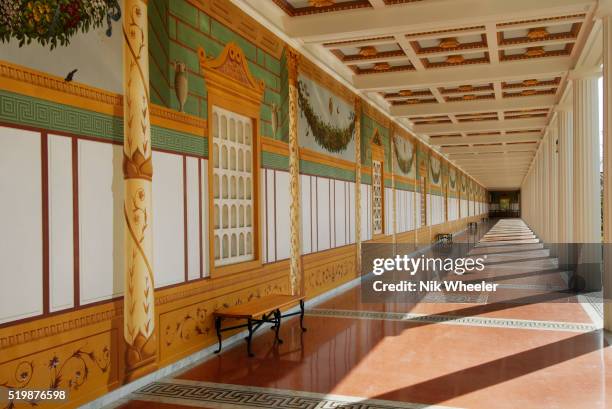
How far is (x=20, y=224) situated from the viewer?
3891mm

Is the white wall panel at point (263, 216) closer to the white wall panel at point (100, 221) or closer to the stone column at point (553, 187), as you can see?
the white wall panel at point (100, 221)

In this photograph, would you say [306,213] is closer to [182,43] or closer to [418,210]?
[182,43]

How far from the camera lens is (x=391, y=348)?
6.48 meters

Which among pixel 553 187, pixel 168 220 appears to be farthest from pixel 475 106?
pixel 168 220

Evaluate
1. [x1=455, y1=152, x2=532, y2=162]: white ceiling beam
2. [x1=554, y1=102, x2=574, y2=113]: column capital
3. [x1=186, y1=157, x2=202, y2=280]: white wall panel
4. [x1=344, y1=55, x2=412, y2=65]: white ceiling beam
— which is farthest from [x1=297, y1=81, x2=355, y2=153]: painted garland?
[x1=455, y1=152, x2=532, y2=162]: white ceiling beam

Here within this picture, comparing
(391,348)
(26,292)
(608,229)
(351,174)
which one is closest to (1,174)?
(26,292)

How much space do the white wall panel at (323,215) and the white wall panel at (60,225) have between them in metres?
6.21

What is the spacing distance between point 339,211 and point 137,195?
674 centimetres

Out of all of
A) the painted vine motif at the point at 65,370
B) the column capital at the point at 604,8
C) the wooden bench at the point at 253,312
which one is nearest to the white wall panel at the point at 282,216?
the wooden bench at the point at 253,312

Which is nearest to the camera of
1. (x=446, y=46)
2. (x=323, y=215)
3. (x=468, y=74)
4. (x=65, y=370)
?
(x=65, y=370)

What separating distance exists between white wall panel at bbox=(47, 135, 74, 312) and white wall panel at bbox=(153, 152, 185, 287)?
112 cm

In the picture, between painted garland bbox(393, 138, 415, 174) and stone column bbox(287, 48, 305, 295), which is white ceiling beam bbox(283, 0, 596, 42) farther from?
painted garland bbox(393, 138, 415, 174)

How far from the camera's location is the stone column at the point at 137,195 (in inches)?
195

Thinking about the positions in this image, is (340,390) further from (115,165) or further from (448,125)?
(448,125)
